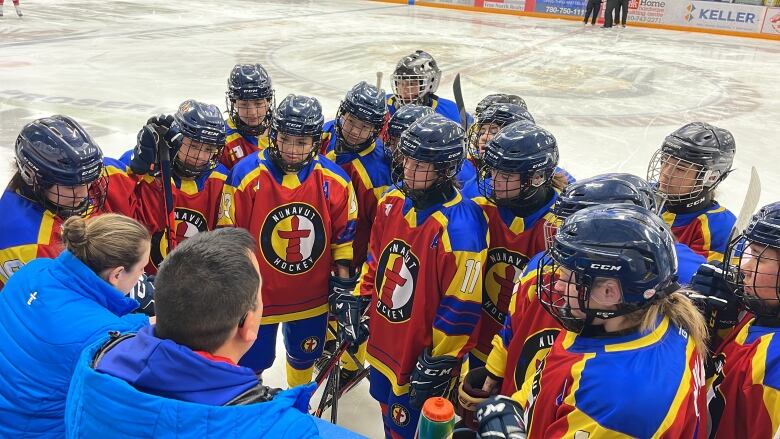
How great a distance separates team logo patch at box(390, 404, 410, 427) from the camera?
8.04 feet

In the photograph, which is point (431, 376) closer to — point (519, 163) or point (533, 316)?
point (533, 316)

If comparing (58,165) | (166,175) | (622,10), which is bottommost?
(622,10)

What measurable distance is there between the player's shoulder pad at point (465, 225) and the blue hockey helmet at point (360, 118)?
985 mm

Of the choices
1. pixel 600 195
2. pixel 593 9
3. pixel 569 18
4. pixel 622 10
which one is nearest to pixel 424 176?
pixel 600 195

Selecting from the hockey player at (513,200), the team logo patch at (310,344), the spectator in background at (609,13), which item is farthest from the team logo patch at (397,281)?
the spectator in background at (609,13)

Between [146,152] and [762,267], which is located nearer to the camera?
[762,267]

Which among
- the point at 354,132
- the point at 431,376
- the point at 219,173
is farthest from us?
the point at 354,132

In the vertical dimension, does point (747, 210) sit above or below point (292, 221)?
above

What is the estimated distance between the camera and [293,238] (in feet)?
9.02

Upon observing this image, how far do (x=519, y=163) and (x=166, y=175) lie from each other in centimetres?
151

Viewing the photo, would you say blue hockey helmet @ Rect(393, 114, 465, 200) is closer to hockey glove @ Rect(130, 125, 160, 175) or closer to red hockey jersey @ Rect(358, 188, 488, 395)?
red hockey jersey @ Rect(358, 188, 488, 395)

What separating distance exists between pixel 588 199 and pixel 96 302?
1.45m

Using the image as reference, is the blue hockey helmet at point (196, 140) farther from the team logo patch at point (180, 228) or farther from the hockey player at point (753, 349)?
the hockey player at point (753, 349)

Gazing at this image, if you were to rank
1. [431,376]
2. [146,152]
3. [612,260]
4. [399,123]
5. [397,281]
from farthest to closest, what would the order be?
1. [399,123]
2. [146,152]
3. [397,281]
4. [431,376]
5. [612,260]
